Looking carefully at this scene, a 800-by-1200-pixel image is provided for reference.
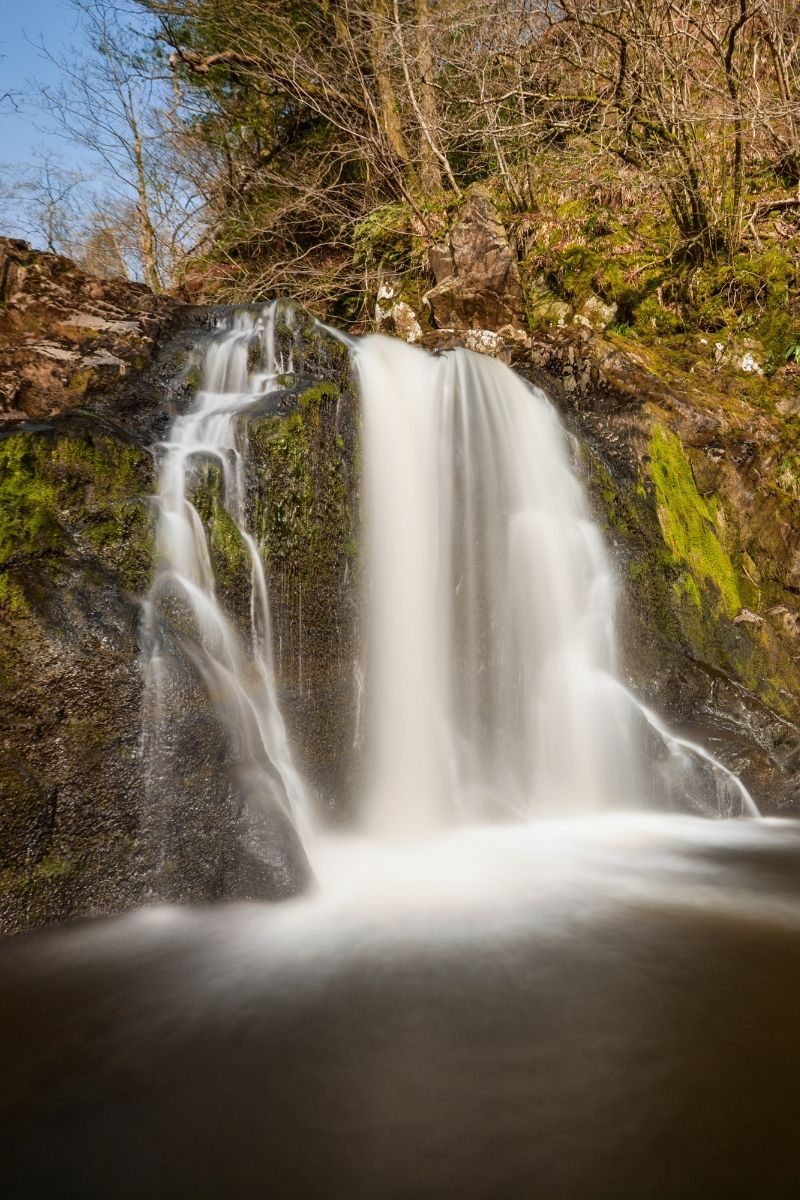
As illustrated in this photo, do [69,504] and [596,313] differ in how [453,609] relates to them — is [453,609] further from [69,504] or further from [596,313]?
[596,313]

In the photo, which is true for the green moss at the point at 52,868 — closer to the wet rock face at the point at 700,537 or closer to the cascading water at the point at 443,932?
the cascading water at the point at 443,932

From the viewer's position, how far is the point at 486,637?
515 centimetres

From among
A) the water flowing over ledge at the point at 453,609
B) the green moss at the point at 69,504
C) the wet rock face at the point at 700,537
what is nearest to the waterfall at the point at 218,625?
the water flowing over ledge at the point at 453,609

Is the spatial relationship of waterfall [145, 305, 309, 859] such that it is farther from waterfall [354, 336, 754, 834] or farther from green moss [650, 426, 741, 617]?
green moss [650, 426, 741, 617]

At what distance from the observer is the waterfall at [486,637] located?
4.72 meters

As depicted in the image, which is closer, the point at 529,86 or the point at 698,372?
the point at 698,372

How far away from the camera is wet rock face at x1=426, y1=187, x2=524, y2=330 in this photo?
8.13 m

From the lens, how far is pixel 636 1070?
6.45ft

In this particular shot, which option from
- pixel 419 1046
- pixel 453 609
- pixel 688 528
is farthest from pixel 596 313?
pixel 419 1046

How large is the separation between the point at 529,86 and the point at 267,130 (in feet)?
16.0

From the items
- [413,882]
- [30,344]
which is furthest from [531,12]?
[413,882]

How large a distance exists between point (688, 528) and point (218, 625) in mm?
4177

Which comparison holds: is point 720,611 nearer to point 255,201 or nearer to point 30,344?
point 30,344

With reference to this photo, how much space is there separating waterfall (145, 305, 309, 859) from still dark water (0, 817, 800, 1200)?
726 mm
